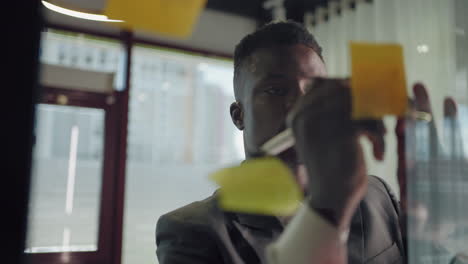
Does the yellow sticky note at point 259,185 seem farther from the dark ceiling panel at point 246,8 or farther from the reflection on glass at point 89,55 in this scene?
the dark ceiling panel at point 246,8

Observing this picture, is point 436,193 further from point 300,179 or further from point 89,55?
point 89,55

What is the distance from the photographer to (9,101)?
170 mm

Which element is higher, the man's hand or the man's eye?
the man's eye

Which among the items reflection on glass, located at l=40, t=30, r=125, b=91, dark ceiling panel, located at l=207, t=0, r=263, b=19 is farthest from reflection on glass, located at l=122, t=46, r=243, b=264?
dark ceiling panel, located at l=207, t=0, r=263, b=19

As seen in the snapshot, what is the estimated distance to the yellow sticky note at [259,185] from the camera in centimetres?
19

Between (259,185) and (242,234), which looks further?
(242,234)

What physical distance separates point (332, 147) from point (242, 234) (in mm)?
194

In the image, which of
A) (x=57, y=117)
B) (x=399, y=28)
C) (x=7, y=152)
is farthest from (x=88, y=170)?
(x=399, y=28)

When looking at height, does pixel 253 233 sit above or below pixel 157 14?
below

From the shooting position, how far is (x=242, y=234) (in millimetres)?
349

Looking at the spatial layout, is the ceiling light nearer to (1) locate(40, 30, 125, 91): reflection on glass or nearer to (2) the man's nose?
(1) locate(40, 30, 125, 91): reflection on glass

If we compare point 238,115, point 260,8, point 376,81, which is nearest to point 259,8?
point 260,8

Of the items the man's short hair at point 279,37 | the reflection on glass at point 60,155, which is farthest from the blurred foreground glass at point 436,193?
the reflection on glass at point 60,155

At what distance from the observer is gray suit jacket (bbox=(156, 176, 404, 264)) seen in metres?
0.32
